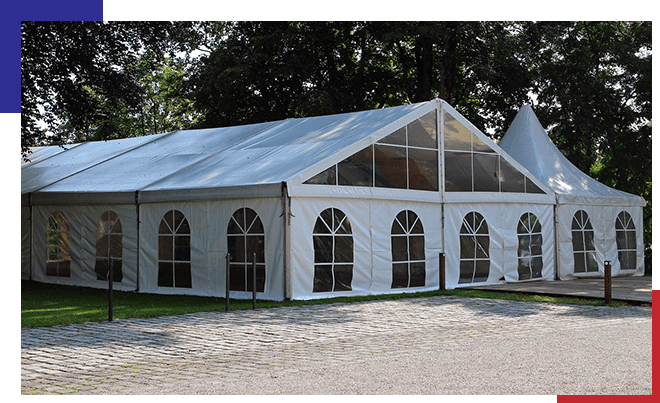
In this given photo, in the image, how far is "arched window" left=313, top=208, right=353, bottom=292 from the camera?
52.3 feet

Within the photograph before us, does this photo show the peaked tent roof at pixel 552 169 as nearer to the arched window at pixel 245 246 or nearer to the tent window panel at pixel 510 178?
the tent window panel at pixel 510 178

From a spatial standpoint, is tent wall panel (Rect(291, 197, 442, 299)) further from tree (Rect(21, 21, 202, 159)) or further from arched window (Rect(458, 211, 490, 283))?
tree (Rect(21, 21, 202, 159))

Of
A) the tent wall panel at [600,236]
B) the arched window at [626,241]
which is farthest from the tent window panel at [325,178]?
the arched window at [626,241]

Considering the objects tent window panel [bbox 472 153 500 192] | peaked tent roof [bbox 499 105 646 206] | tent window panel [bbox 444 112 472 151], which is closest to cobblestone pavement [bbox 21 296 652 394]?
tent window panel [bbox 472 153 500 192]

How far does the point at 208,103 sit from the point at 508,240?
16.2 m

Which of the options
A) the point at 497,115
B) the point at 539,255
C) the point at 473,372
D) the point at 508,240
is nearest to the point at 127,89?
the point at 508,240

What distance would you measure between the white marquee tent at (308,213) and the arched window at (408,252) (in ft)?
0.12

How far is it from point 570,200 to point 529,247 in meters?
2.00

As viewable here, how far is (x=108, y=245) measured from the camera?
19.4m

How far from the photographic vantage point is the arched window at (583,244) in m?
21.9

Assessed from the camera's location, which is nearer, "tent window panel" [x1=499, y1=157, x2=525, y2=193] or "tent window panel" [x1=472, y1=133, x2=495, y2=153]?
"tent window panel" [x1=472, y1=133, x2=495, y2=153]

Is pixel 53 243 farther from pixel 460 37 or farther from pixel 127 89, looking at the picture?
pixel 460 37

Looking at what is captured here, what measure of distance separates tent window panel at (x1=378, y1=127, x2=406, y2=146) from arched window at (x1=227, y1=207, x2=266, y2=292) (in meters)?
3.45

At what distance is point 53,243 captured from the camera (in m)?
21.5
